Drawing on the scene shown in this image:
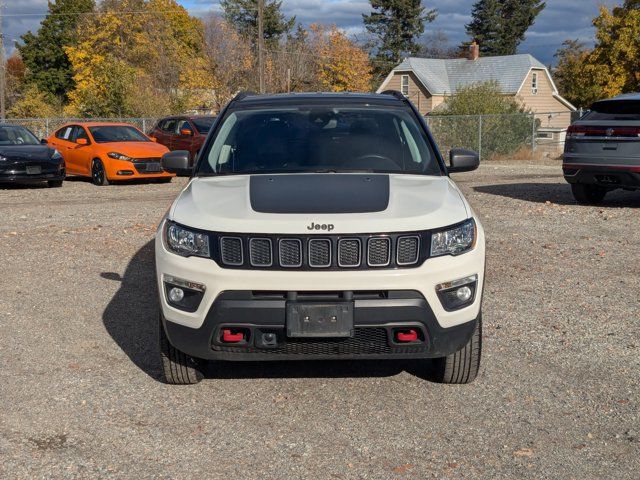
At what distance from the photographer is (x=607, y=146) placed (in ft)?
41.2

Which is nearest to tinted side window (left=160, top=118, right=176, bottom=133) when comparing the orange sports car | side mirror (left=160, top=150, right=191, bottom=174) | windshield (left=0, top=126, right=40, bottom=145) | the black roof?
the orange sports car

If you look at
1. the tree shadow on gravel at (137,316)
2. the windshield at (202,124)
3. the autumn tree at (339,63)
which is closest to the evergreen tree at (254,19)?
the autumn tree at (339,63)

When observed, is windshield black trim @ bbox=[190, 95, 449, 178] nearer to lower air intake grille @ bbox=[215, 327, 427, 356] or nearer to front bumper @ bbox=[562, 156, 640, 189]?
lower air intake grille @ bbox=[215, 327, 427, 356]

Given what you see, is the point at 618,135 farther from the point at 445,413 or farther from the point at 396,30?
the point at 396,30

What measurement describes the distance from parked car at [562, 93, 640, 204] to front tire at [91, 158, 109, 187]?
11069mm

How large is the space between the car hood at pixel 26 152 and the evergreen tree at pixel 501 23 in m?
72.4

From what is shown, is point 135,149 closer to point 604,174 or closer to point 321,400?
point 604,174

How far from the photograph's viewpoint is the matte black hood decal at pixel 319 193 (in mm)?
4641

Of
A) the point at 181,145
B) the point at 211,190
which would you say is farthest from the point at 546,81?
the point at 211,190

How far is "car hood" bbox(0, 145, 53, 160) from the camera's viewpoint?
18.5m

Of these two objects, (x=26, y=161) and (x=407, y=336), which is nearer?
(x=407, y=336)

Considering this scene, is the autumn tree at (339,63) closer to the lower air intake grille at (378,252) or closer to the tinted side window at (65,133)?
the tinted side window at (65,133)

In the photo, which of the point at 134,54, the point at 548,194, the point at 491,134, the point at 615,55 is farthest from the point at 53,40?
the point at 548,194

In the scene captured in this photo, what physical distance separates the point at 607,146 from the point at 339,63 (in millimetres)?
59672
